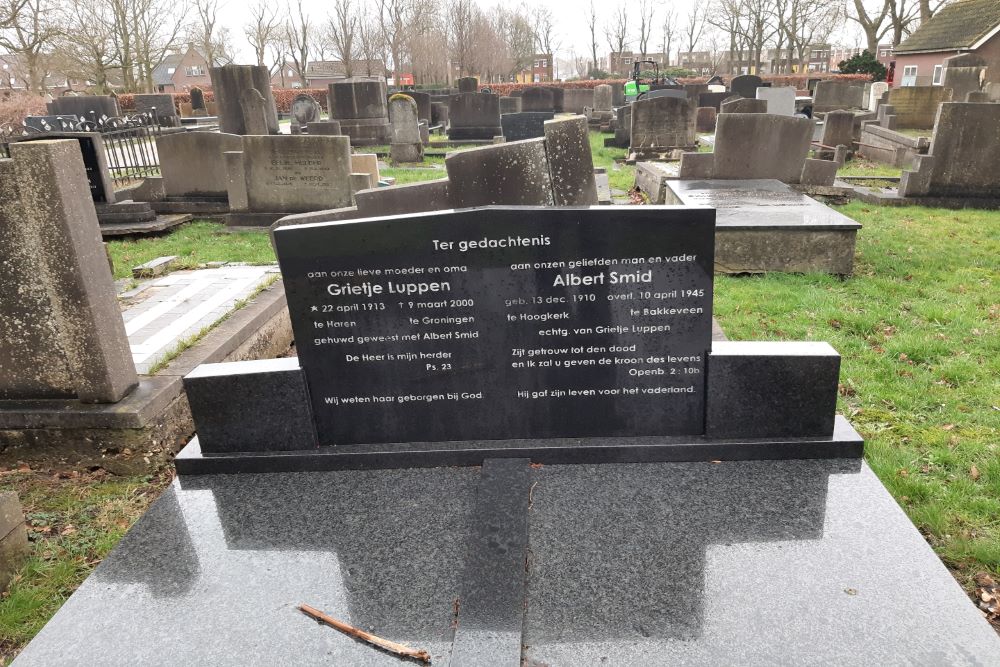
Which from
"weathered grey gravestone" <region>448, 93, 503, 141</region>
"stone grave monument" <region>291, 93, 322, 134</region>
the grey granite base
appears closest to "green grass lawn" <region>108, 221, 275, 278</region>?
the grey granite base

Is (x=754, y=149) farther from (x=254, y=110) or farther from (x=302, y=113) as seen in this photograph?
(x=302, y=113)

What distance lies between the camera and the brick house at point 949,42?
29.1 meters

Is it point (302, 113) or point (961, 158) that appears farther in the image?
point (302, 113)

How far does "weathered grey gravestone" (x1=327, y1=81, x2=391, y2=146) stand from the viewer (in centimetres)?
2027

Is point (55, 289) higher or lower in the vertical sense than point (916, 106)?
higher

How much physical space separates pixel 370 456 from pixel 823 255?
5.67 metres

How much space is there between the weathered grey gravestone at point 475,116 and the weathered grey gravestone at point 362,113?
260 cm

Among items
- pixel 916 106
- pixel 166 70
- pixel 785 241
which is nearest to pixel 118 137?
pixel 785 241

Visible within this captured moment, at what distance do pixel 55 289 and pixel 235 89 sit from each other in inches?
482

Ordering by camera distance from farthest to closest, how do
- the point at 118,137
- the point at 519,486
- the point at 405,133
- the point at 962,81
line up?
the point at 962,81 → the point at 405,133 → the point at 118,137 → the point at 519,486

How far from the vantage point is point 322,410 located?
3.23 m

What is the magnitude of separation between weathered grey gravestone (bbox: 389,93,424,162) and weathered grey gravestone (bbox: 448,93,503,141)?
444 cm

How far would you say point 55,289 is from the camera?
12.7 feet

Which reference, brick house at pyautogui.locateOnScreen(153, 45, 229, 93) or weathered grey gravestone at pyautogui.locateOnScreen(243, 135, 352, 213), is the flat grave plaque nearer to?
weathered grey gravestone at pyautogui.locateOnScreen(243, 135, 352, 213)
